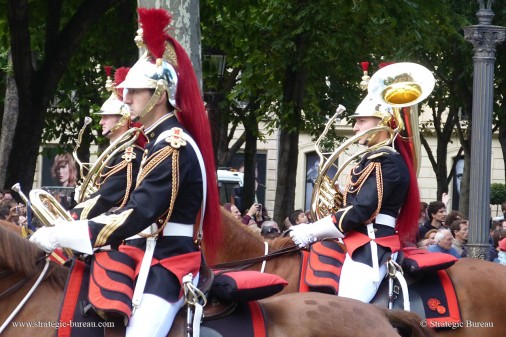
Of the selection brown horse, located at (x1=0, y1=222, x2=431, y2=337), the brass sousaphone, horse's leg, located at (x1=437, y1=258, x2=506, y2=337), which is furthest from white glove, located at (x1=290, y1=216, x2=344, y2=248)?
brown horse, located at (x1=0, y1=222, x2=431, y2=337)

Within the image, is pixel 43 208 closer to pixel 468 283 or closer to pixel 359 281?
pixel 359 281

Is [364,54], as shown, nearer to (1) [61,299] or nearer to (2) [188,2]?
(2) [188,2]

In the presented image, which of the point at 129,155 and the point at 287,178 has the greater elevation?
the point at 129,155

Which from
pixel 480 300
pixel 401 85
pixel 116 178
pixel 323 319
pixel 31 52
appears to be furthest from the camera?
pixel 31 52

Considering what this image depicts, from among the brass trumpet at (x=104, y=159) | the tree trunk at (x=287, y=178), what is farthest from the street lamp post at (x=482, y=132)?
the tree trunk at (x=287, y=178)

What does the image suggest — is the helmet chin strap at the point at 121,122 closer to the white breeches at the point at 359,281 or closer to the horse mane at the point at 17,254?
the white breeches at the point at 359,281

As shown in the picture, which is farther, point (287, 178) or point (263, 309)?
point (287, 178)

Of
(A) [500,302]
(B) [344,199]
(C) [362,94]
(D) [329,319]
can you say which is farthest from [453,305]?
(C) [362,94]

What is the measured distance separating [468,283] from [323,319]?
8.79 feet

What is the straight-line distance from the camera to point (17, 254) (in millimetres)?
6387

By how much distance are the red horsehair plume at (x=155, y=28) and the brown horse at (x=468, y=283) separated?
2.72m

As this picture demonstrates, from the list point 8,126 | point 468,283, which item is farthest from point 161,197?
point 8,126

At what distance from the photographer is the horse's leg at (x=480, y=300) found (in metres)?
8.93

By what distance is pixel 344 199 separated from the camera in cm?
890
